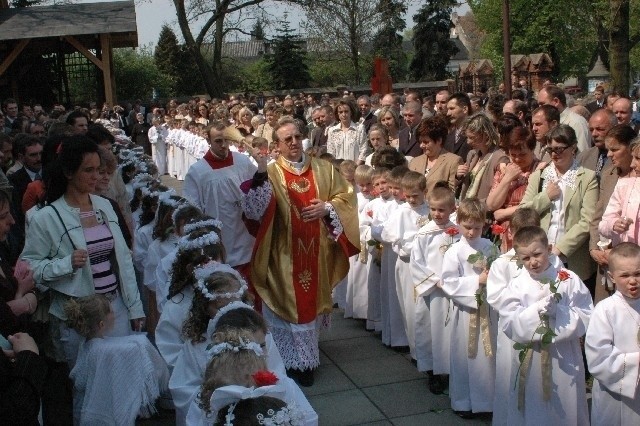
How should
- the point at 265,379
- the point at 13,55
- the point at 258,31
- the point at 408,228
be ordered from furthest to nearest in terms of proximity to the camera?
the point at 258,31
the point at 13,55
the point at 408,228
the point at 265,379

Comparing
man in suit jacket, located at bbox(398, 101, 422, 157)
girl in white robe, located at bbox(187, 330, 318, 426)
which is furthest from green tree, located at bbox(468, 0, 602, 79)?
girl in white robe, located at bbox(187, 330, 318, 426)

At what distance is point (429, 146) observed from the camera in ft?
25.5

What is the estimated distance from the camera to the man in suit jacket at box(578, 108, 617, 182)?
22.5 feet

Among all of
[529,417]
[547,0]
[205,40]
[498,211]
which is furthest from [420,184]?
[547,0]

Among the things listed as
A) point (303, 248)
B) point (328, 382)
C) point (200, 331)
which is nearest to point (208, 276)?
point (200, 331)

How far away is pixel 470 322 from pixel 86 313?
261 cm

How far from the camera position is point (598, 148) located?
22.7ft

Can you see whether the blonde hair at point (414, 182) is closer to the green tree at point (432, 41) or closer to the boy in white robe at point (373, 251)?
the boy in white robe at point (373, 251)

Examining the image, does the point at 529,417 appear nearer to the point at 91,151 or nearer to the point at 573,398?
the point at 573,398

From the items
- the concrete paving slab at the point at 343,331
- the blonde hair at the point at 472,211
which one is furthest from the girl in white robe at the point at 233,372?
the concrete paving slab at the point at 343,331

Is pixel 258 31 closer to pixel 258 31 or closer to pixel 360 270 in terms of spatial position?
pixel 258 31

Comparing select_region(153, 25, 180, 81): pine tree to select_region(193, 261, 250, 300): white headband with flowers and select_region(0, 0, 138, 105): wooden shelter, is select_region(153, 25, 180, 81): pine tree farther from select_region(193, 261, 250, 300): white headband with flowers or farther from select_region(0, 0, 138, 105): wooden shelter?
select_region(193, 261, 250, 300): white headband with flowers

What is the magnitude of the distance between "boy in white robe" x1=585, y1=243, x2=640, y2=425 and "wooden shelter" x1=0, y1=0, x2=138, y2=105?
20.7m

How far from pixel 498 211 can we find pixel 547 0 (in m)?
45.6
